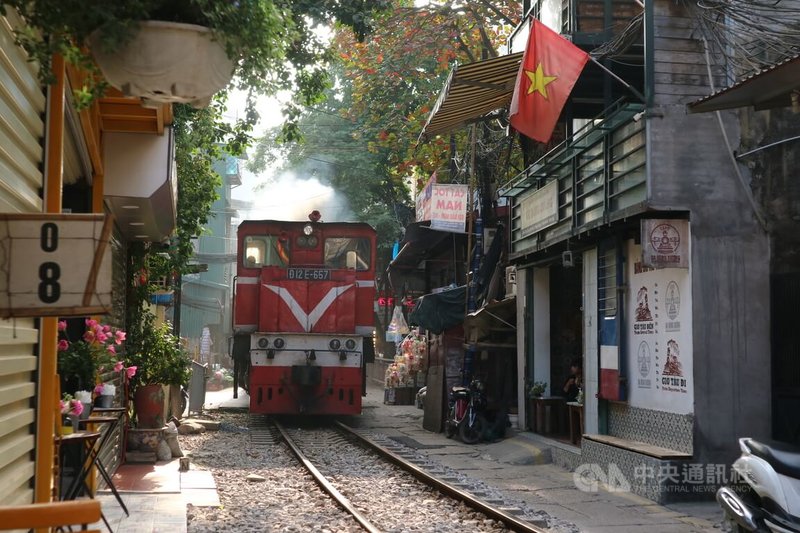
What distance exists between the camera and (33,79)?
4875mm

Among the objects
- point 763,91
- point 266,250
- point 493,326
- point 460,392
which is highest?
point 763,91

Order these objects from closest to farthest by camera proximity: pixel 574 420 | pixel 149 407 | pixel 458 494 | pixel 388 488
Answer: pixel 458 494 < pixel 388 488 < pixel 149 407 < pixel 574 420

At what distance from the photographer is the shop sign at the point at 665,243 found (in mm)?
9320

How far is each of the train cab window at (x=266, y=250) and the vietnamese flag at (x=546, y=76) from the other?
8066 mm

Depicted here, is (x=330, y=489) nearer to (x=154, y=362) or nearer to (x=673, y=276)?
(x=154, y=362)

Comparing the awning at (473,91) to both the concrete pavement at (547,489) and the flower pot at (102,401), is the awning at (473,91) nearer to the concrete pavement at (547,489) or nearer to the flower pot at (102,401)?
the concrete pavement at (547,489)

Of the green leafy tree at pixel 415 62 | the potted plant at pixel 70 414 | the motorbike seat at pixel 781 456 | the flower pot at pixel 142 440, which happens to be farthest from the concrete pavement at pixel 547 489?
the green leafy tree at pixel 415 62

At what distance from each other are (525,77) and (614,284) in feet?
9.19

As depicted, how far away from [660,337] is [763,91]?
3.10 meters

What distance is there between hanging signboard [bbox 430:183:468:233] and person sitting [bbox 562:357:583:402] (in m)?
4.25

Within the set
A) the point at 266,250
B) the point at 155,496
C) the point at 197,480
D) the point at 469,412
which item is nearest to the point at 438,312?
the point at 469,412

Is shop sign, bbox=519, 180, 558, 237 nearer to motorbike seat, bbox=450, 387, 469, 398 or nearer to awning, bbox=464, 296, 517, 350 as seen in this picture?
awning, bbox=464, 296, 517, 350

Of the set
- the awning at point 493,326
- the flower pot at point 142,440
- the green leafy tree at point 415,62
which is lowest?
the flower pot at point 142,440

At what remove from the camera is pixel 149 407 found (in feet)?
38.5
